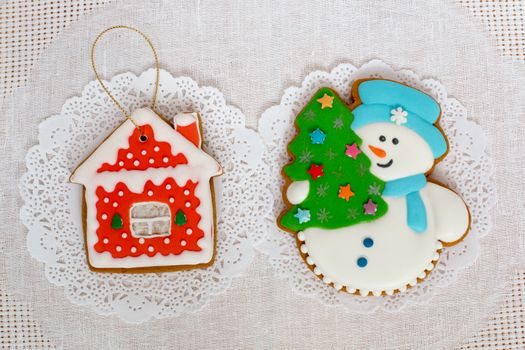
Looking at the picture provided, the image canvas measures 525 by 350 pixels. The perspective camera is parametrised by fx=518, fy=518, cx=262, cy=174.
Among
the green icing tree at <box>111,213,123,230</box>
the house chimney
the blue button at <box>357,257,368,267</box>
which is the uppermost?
the house chimney

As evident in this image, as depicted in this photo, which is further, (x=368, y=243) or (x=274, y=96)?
(x=274, y=96)

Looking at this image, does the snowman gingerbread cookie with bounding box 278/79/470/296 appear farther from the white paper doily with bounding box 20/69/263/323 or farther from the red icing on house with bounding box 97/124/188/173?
the red icing on house with bounding box 97/124/188/173

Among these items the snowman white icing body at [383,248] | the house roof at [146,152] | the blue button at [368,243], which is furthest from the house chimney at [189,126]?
the blue button at [368,243]

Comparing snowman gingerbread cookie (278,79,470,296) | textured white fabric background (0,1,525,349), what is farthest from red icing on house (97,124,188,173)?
snowman gingerbread cookie (278,79,470,296)

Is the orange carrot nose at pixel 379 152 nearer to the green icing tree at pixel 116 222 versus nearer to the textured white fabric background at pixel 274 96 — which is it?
the textured white fabric background at pixel 274 96

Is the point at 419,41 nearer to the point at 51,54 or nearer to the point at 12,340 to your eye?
the point at 51,54

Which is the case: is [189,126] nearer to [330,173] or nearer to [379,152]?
[330,173]

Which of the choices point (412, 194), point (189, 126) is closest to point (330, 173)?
point (412, 194)
